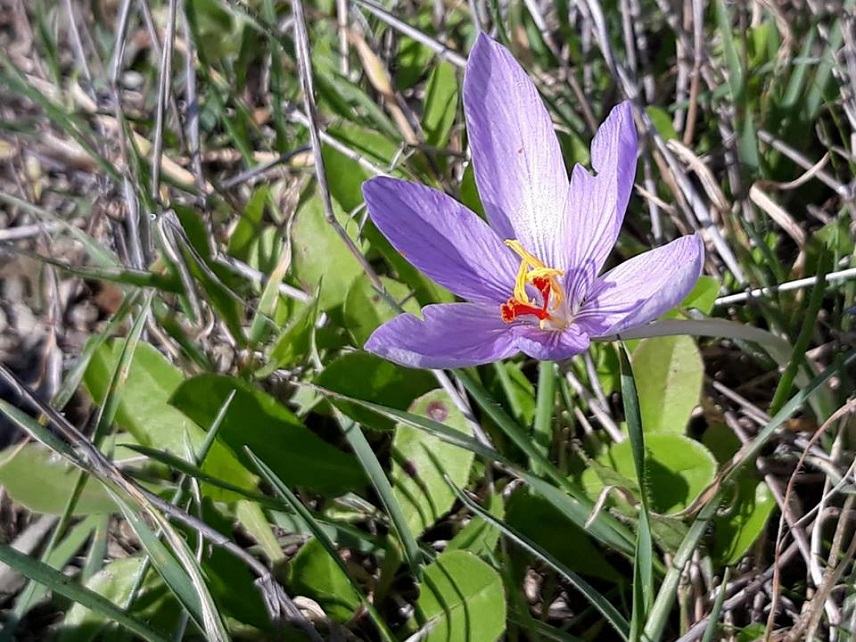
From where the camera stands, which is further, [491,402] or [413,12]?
[413,12]

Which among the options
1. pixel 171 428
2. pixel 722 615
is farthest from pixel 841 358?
pixel 171 428

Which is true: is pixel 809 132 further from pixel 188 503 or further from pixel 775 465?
pixel 188 503

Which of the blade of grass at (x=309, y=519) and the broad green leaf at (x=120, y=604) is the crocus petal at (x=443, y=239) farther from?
the broad green leaf at (x=120, y=604)

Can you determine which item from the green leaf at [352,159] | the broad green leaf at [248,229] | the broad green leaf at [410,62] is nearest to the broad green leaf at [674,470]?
the green leaf at [352,159]

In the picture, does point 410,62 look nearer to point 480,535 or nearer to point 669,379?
point 669,379

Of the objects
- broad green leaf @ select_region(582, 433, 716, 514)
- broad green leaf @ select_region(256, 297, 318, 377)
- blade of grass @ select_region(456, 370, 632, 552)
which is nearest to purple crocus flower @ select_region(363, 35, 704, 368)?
blade of grass @ select_region(456, 370, 632, 552)

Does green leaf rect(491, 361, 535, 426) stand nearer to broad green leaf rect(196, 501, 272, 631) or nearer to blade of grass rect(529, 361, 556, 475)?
blade of grass rect(529, 361, 556, 475)

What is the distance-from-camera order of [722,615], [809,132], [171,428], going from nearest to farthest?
1. [722,615]
2. [171,428]
3. [809,132]

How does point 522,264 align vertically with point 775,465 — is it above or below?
above

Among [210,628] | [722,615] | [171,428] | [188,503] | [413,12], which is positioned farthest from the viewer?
[413,12]
